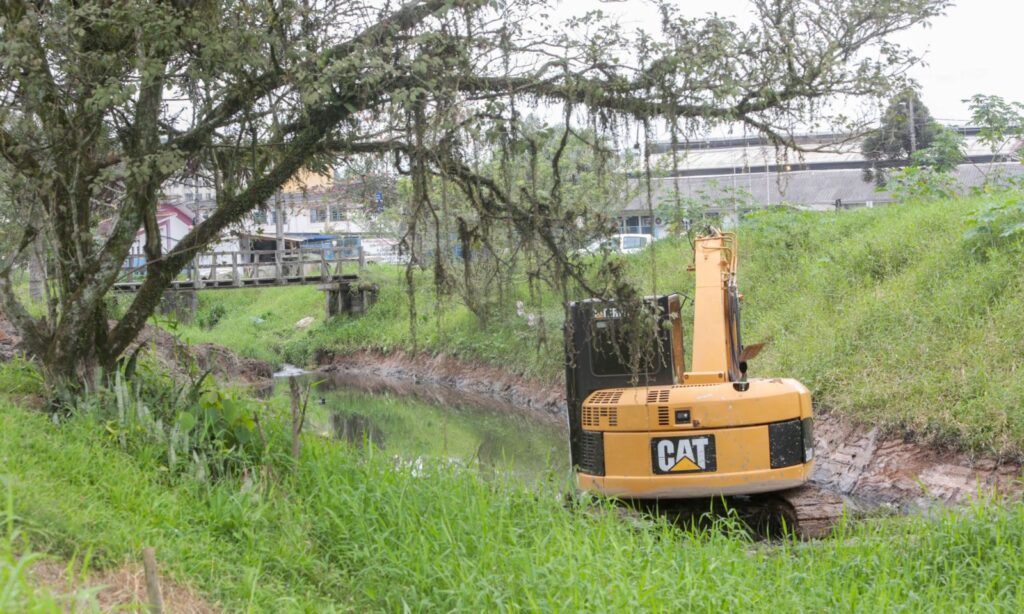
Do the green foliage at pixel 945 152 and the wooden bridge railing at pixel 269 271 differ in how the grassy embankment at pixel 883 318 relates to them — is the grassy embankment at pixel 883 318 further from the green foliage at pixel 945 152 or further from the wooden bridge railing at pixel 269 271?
the wooden bridge railing at pixel 269 271

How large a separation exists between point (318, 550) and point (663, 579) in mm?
2264

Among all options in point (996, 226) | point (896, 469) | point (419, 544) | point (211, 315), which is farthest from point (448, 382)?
point (419, 544)

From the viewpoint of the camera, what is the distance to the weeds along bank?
5.54m

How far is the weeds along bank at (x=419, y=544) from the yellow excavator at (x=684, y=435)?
1027 millimetres

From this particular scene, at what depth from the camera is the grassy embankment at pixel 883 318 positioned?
11492 mm

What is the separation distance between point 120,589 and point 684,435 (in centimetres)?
492

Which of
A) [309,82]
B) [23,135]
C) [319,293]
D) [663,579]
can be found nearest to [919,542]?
[663,579]

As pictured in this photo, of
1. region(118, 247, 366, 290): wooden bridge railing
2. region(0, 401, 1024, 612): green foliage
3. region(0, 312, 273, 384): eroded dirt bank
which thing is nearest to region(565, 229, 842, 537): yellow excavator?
region(0, 401, 1024, 612): green foliage

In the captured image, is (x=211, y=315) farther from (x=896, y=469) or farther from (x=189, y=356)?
(x=896, y=469)

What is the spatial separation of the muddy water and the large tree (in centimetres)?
454

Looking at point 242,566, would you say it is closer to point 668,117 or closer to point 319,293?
point 668,117

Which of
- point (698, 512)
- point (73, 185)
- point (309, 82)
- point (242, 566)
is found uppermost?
point (309, 82)

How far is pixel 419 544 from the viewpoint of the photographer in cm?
647

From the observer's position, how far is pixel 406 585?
6.11m
